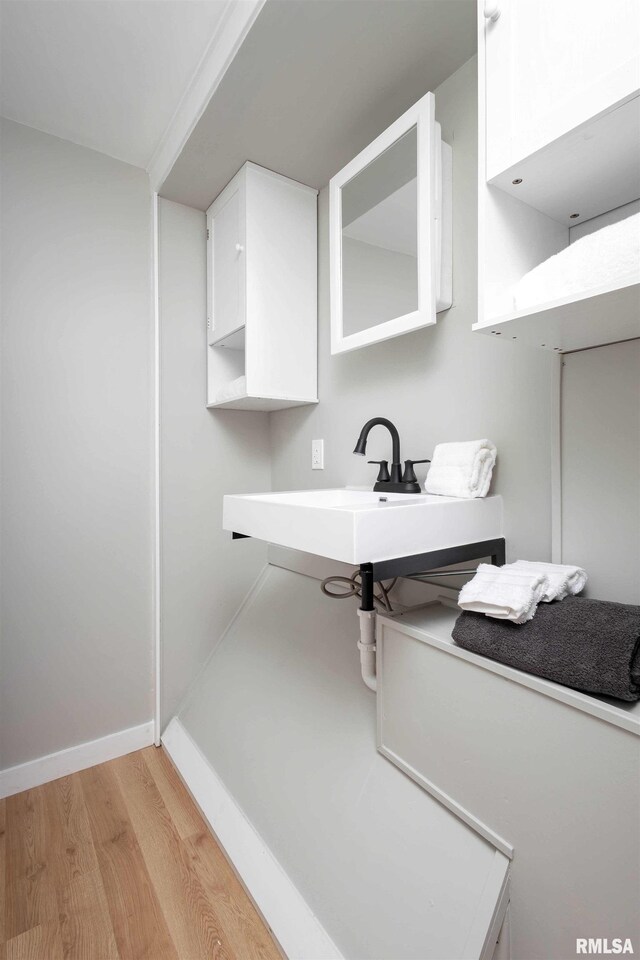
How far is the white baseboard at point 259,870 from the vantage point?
104 cm

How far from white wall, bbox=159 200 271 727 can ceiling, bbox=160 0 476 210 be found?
0.36 metres

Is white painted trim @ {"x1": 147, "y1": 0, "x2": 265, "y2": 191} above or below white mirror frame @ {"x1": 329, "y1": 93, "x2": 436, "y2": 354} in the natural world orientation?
above

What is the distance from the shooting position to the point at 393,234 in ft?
4.44

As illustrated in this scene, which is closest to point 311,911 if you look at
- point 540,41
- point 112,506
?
point 112,506

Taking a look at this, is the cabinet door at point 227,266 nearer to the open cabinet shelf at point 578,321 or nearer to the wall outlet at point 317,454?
the wall outlet at point 317,454

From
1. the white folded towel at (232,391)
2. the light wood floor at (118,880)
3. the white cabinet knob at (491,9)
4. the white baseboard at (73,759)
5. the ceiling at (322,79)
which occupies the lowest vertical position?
the light wood floor at (118,880)

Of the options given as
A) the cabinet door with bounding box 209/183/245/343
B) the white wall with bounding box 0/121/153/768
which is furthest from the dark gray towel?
the white wall with bounding box 0/121/153/768

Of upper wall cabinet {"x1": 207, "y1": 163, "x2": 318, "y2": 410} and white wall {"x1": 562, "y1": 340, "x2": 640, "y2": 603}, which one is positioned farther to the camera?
upper wall cabinet {"x1": 207, "y1": 163, "x2": 318, "y2": 410}

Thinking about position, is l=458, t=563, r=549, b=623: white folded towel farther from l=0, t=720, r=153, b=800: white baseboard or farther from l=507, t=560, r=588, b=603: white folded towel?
l=0, t=720, r=153, b=800: white baseboard

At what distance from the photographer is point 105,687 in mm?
1896

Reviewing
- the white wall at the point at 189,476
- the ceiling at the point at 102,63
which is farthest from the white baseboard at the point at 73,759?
the ceiling at the point at 102,63

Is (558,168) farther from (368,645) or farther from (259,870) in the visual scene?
(259,870)

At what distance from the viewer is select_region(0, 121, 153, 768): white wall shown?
1.70 metres

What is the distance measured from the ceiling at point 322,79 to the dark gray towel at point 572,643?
4.74 ft
